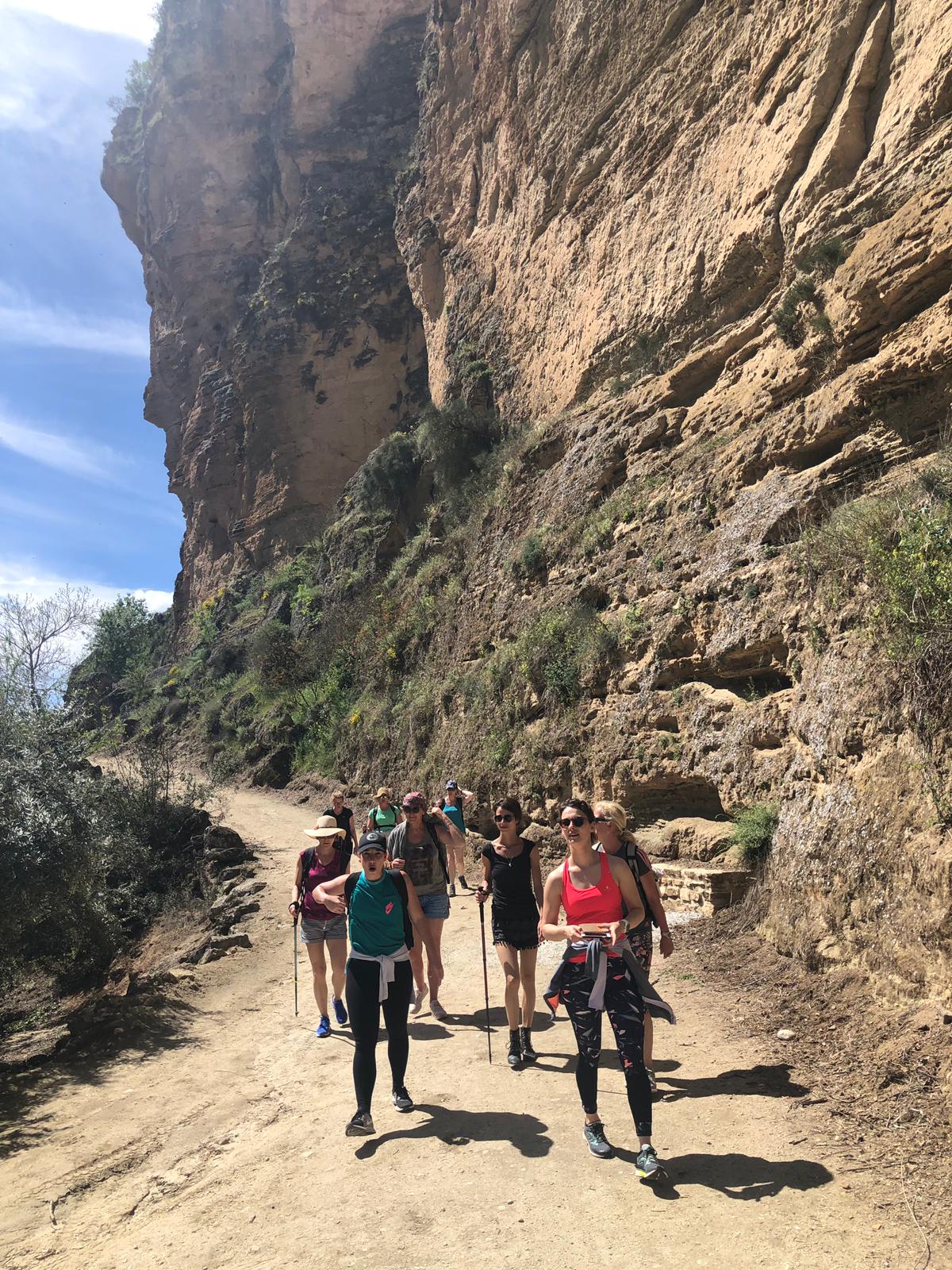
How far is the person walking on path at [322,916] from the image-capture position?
6.59 metres

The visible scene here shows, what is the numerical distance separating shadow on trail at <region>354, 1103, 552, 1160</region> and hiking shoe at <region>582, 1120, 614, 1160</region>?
268mm

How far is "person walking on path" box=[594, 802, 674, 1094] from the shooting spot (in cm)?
470

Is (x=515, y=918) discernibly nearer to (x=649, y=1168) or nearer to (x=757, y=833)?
(x=649, y=1168)

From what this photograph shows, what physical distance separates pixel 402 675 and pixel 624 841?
54.8 ft

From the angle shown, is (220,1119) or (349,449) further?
(349,449)

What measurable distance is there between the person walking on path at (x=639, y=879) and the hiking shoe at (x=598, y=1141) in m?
0.81

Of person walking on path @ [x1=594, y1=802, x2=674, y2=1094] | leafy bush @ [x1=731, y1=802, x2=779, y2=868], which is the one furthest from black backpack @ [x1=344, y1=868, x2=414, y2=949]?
leafy bush @ [x1=731, y1=802, x2=779, y2=868]

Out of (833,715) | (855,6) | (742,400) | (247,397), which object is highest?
(247,397)

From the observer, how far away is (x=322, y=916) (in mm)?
6609

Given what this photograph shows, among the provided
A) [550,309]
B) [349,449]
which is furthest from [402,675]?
[349,449]

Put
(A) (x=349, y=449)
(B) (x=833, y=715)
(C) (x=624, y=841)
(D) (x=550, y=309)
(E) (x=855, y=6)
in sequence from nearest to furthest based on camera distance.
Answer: (C) (x=624, y=841)
(B) (x=833, y=715)
(E) (x=855, y=6)
(D) (x=550, y=309)
(A) (x=349, y=449)

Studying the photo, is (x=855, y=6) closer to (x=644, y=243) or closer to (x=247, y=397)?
(x=644, y=243)

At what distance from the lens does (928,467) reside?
719 cm

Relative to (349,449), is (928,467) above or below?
below
